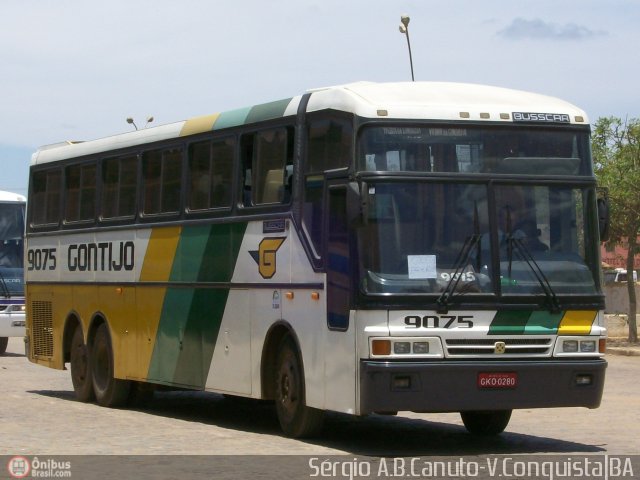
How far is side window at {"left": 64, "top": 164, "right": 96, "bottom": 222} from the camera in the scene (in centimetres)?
1964

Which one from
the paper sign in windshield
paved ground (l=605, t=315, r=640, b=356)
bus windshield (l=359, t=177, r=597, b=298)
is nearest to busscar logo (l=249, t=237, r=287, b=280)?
bus windshield (l=359, t=177, r=597, b=298)

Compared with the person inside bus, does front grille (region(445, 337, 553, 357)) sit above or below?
below

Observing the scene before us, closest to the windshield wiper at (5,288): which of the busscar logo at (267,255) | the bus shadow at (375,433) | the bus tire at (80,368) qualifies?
the bus tire at (80,368)

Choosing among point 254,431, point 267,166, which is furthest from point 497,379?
point 267,166

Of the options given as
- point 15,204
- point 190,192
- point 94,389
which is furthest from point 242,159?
point 15,204

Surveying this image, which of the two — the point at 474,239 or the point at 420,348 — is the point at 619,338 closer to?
the point at 474,239

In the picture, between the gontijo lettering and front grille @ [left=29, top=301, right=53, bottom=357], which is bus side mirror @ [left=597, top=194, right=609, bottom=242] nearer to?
the gontijo lettering

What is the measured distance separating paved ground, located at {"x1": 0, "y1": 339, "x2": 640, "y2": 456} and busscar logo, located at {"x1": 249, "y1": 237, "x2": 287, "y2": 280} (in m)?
1.60

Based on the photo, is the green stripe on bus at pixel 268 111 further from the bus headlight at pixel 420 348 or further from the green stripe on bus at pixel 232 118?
the bus headlight at pixel 420 348

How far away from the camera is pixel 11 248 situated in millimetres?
30219

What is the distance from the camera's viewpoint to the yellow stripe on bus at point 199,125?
1642cm

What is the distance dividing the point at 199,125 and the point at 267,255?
2.51 m

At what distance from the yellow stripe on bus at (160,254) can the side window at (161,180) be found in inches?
10.1

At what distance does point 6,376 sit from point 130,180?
725 centimetres
